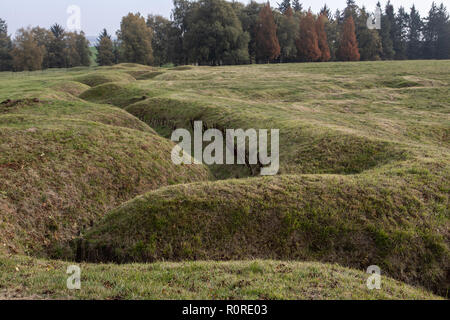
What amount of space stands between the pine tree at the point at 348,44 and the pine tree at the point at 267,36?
2133 cm

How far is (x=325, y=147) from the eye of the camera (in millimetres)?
24000

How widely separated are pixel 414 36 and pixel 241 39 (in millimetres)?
85142

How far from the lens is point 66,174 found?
17875 mm

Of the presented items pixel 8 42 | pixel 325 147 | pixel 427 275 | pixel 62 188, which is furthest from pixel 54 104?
pixel 8 42

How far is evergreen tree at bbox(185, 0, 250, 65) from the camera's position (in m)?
94.7

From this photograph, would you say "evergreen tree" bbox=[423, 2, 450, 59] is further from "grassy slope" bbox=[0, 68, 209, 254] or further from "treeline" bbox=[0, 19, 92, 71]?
"grassy slope" bbox=[0, 68, 209, 254]

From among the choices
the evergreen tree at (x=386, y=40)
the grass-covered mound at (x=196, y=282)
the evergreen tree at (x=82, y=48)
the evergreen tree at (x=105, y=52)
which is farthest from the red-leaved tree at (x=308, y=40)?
the grass-covered mound at (x=196, y=282)

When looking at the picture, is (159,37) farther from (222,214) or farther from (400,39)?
(222,214)

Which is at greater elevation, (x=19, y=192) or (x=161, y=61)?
(x=161, y=61)

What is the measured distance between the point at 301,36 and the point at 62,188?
4098 inches

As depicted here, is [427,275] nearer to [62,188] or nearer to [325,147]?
[325,147]

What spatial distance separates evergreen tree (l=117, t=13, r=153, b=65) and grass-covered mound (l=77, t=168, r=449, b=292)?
337ft

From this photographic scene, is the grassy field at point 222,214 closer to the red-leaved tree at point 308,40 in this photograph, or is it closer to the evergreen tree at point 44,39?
the red-leaved tree at point 308,40

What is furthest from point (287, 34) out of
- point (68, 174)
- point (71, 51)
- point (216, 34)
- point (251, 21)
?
point (68, 174)
